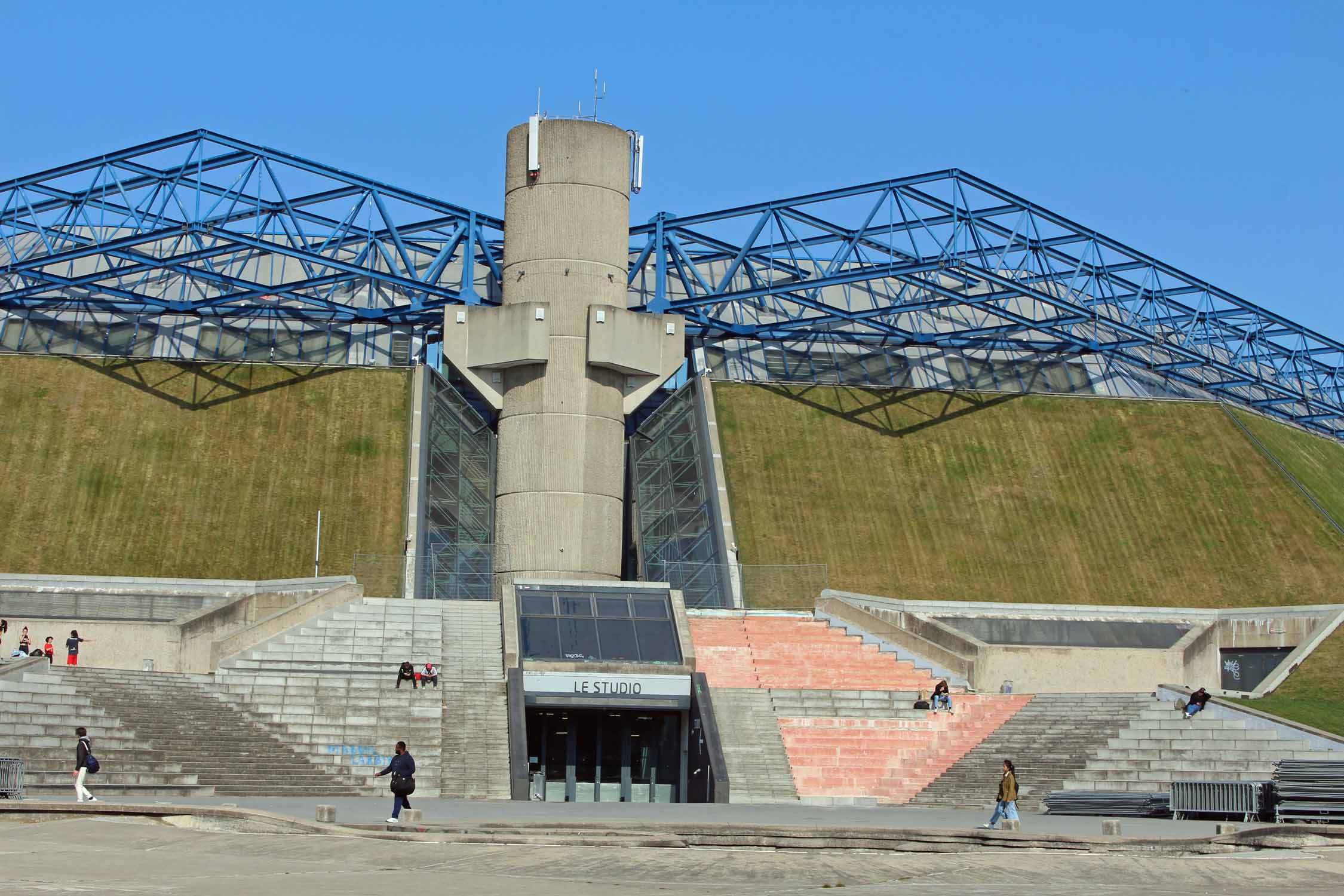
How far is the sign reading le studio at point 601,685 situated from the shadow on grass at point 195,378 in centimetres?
2394

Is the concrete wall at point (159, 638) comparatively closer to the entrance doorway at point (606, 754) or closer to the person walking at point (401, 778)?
the entrance doorway at point (606, 754)

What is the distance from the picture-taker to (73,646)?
38.0m

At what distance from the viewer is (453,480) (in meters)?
54.2

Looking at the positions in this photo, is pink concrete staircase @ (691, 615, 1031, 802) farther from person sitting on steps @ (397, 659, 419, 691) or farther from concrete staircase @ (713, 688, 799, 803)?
person sitting on steps @ (397, 659, 419, 691)

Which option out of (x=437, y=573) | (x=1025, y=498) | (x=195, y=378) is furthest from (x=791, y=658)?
(x=195, y=378)

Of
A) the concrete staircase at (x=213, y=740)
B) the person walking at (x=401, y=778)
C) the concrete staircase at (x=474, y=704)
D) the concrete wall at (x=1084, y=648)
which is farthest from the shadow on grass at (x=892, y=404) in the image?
the person walking at (x=401, y=778)

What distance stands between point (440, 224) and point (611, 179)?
A: 8537 mm

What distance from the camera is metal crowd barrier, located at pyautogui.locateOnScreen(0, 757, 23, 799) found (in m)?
25.9

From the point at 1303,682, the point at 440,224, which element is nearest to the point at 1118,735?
the point at 1303,682

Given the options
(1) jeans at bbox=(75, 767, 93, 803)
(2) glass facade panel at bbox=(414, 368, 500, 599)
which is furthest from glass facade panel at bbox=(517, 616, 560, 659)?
(1) jeans at bbox=(75, 767, 93, 803)

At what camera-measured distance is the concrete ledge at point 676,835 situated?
22.5 metres

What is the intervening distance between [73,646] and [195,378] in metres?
21.9

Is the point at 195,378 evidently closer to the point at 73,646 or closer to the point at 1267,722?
the point at 73,646

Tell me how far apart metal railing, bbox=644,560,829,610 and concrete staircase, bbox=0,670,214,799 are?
62.6ft
